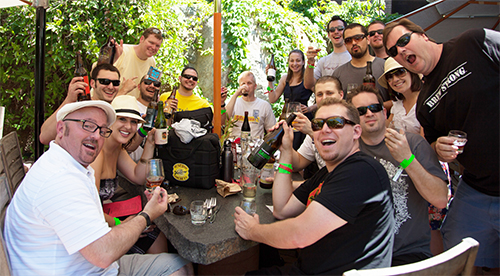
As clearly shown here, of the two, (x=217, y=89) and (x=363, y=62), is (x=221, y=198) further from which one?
(x=363, y=62)

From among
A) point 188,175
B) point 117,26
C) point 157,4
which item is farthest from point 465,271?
point 157,4

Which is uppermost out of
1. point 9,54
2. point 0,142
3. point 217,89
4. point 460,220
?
point 9,54

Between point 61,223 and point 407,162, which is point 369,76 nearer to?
point 407,162

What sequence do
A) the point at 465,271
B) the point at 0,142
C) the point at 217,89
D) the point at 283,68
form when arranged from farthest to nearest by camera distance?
the point at 283,68 < the point at 217,89 < the point at 0,142 < the point at 465,271

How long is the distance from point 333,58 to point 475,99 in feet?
8.50

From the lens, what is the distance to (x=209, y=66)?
8188 millimetres

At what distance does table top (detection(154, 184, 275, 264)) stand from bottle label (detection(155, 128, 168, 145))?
515 millimetres

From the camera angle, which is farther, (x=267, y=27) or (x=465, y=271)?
(x=267, y=27)

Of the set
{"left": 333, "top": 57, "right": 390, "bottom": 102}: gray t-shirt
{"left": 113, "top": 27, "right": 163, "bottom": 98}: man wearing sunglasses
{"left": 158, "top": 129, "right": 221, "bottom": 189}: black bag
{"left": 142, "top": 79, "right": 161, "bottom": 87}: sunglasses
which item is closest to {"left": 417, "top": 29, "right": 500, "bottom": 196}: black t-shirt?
{"left": 333, "top": 57, "right": 390, "bottom": 102}: gray t-shirt

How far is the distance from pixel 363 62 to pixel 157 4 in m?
4.58

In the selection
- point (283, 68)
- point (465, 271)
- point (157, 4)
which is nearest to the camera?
point (465, 271)

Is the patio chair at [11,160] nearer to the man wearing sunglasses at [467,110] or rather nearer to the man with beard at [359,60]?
the man wearing sunglasses at [467,110]

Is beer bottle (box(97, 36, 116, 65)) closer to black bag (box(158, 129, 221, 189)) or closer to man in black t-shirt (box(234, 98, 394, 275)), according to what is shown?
black bag (box(158, 129, 221, 189))

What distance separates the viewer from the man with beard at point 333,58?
13.6 ft
